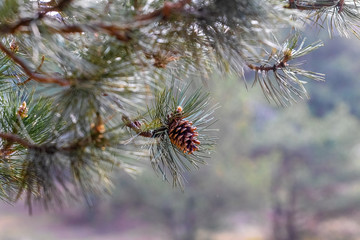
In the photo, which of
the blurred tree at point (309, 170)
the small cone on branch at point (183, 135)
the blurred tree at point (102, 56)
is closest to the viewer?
the blurred tree at point (102, 56)

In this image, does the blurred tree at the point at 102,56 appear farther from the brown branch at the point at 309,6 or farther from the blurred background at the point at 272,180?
the blurred background at the point at 272,180

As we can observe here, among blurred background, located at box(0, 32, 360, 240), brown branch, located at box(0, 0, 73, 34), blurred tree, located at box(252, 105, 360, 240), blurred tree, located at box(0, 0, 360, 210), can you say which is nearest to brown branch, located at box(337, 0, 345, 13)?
blurred tree, located at box(0, 0, 360, 210)

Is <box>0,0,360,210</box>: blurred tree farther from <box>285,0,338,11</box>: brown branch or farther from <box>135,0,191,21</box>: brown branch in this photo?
<box>285,0,338,11</box>: brown branch

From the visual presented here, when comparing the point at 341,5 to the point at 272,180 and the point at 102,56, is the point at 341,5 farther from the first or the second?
the point at 272,180

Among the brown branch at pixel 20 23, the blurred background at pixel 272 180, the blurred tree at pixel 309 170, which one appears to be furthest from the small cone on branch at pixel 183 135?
the blurred tree at pixel 309 170

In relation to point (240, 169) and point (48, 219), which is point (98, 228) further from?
point (240, 169)

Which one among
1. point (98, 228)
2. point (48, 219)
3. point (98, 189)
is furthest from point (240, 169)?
point (98, 189)

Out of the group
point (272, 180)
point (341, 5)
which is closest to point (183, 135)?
point (341, 5)
